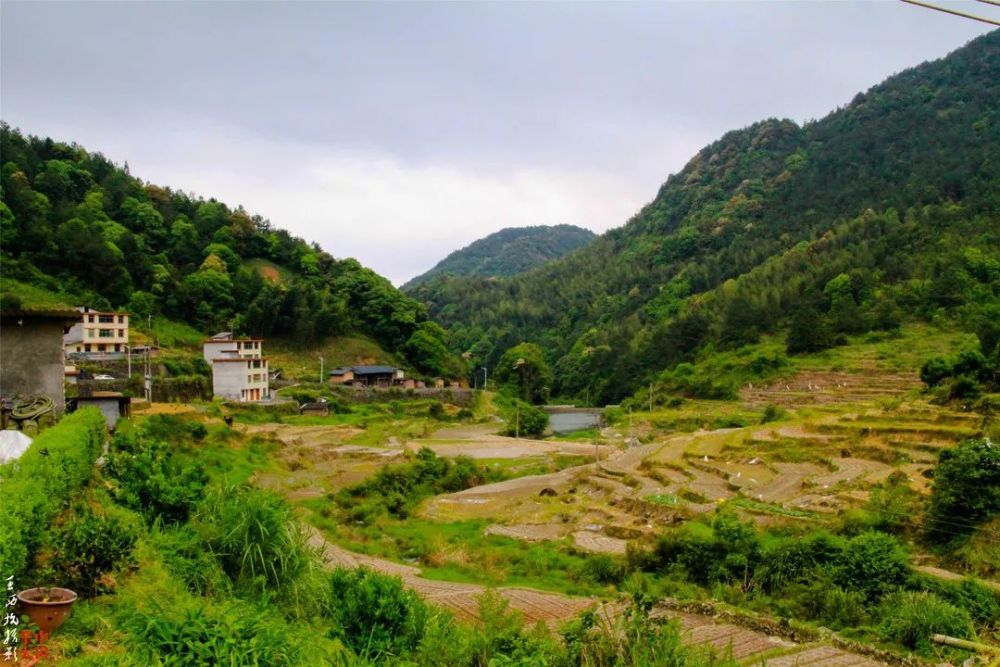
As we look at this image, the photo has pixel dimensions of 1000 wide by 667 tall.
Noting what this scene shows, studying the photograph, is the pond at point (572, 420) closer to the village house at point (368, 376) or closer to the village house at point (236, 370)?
the village house at point (368, 376)

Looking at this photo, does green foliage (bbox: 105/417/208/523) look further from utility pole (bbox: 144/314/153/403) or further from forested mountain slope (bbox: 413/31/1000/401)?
forested mountain slope (bbox: 413/31/1000/401)

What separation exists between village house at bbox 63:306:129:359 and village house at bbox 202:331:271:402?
555 centimetres

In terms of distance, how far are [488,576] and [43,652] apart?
1347 centimetres

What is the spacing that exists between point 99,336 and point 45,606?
166 ft

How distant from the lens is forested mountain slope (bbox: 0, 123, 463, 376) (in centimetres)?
5881

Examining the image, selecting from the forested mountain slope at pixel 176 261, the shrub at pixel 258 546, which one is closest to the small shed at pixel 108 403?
the shrub at pixel 258 546

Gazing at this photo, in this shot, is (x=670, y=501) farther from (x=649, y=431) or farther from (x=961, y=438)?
(x=649, y=431)

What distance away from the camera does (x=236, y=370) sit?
5119 cm

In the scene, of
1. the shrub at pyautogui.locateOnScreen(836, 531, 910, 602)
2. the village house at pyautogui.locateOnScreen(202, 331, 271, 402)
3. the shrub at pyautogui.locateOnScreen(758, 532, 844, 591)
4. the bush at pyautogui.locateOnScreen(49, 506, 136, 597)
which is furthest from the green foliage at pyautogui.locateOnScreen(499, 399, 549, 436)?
the bush at pyautogui.locateOnScreen(49, 506, 136, 597)

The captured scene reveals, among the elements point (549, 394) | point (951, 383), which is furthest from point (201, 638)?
point (549, 394)

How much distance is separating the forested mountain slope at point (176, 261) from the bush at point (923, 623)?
57.1 metres

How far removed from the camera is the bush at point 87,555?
26.1 ft

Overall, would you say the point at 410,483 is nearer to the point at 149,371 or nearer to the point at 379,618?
the point at 379,618

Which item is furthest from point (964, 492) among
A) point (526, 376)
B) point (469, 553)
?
point (526, 376)
